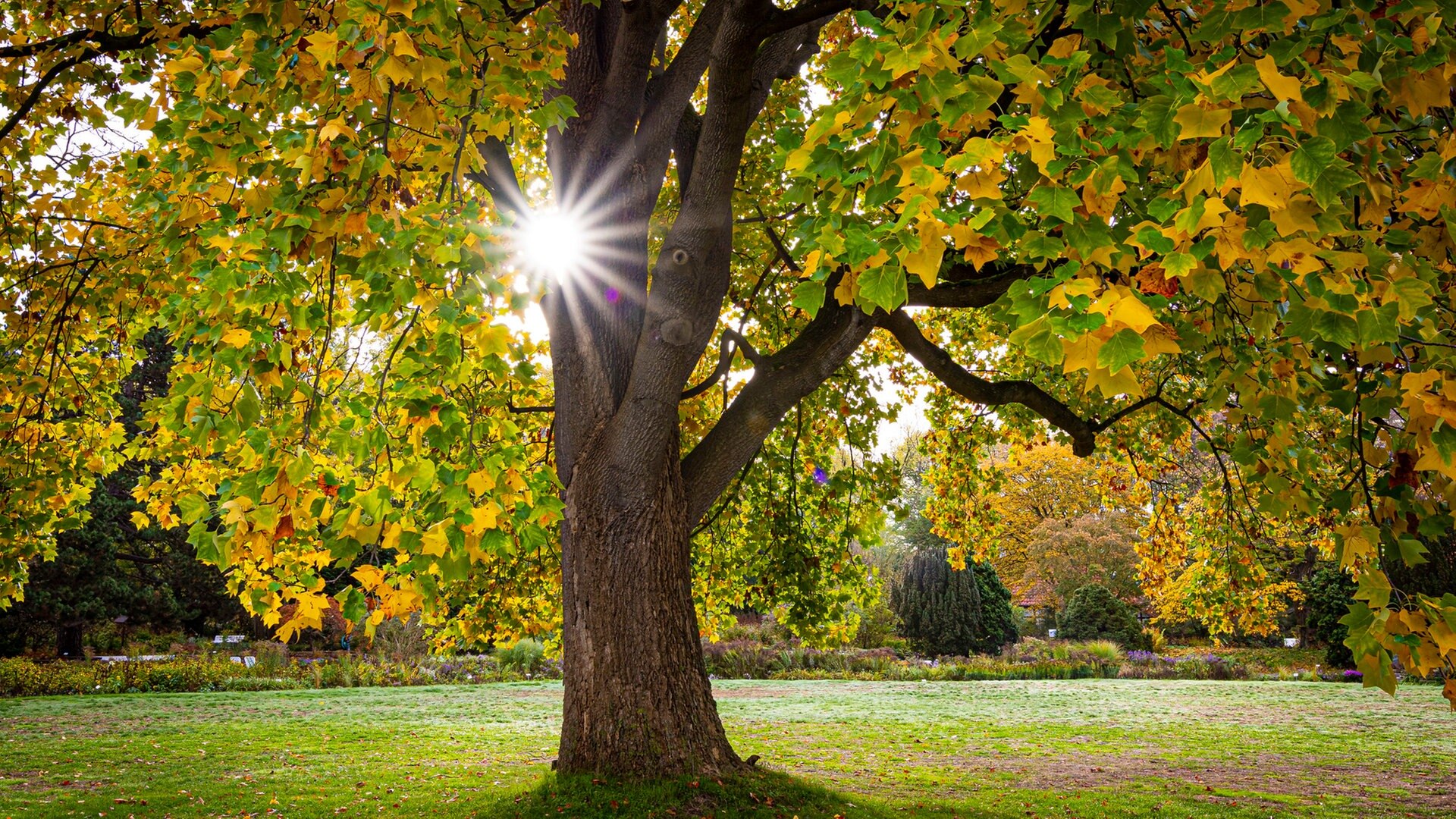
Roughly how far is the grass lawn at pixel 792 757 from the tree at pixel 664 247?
74.7 inches

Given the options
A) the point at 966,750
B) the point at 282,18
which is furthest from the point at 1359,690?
the point at 282,18

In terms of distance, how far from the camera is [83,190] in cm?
614

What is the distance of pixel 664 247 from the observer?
526 centimetres

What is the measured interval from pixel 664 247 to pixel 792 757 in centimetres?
603

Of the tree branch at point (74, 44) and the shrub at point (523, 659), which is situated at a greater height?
the tree branch at point (74, 44)

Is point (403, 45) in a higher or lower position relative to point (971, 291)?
lower

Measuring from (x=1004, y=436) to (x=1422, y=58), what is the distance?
799 centimetres

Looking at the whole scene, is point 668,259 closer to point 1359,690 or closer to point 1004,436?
point 1004,436

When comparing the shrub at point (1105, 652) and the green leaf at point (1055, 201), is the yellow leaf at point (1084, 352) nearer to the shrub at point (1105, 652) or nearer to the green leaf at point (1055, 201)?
the green leaf at point (1055, 201)

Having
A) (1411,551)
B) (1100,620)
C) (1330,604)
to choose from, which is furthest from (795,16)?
(1100,620)

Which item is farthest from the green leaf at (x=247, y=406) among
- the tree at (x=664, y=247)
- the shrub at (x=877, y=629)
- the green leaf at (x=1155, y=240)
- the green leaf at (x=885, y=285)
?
the shrub at (x=877, y=629)

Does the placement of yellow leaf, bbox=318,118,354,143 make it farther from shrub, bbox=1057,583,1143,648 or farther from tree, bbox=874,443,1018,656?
shrub, bbox=1057,583,1143,648

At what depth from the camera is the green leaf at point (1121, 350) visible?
170cm

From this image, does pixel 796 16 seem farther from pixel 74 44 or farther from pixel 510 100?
pixel 74 44
